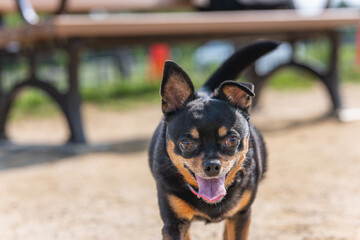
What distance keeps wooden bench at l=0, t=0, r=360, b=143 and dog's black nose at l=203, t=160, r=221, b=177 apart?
3152mm

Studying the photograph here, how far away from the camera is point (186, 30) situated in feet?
18.0

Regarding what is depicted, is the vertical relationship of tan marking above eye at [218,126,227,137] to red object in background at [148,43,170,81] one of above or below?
above

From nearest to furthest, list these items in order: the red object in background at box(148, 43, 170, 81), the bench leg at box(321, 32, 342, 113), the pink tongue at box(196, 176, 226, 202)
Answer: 1. the pink tongue at box(196, 176, 226, 202)
2. the bench leg at box(321, 32, 342, 113)
3. the red object in background at box(148, 43, 170, 81)

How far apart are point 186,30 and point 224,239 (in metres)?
3.21

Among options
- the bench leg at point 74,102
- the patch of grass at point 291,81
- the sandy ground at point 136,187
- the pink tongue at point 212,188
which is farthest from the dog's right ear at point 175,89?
the patch of grass at point 291,81

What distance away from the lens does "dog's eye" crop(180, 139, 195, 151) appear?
7.02 feet

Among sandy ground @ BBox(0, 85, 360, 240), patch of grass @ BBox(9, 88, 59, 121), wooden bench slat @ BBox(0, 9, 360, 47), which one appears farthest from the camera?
patch of grass @ BBox(9, 88, 59, 121)

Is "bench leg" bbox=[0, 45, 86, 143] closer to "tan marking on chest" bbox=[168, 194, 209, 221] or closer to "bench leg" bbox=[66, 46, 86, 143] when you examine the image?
"bench leg" bbox=[66, 46, 86, 143]

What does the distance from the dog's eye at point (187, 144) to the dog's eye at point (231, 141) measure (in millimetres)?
145

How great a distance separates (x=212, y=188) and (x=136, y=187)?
1.89 meters

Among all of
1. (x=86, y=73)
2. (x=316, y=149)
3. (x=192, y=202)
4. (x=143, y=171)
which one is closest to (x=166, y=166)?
(x=192, y=202)

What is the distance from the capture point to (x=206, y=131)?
83.7 inches

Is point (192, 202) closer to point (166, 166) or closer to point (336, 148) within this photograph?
point (166, 166)

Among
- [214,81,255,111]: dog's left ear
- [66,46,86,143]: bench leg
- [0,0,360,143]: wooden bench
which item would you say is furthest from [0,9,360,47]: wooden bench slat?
[214,81,255,111]: dog's left ear
